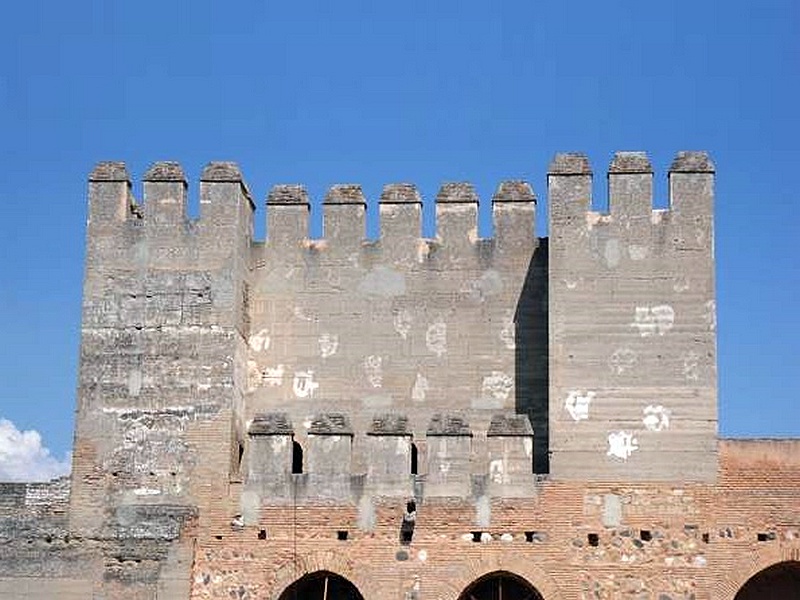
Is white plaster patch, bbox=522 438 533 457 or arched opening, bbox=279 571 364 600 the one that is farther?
arched opening, bbox=279 571 364 600

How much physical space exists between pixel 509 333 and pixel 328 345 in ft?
9.17

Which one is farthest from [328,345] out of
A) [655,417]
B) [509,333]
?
[655,417]

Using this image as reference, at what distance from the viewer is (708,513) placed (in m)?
23.4

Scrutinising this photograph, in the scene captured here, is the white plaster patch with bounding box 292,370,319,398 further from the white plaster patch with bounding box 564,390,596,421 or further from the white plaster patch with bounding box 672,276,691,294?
the white plaster patch with bounding box 672,276,691,294

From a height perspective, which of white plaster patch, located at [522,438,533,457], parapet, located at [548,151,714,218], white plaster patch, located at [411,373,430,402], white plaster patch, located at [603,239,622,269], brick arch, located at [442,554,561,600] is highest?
parapet, located at [548,151,714,218]

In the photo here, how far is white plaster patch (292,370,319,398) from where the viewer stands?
85.0 ft

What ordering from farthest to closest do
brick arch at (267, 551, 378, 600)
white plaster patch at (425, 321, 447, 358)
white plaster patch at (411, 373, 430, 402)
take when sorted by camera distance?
white plaster patch at (425, 321, 447, 358) → white plaster patch at (411, 373, 430, 402) → brick arch at (267, 551, 378, 600)

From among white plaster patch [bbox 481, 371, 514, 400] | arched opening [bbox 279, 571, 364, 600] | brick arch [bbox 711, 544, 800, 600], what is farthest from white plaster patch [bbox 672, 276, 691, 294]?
arched opening [bbox 279, 571, 364, 600]

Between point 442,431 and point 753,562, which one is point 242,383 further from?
point 753,562

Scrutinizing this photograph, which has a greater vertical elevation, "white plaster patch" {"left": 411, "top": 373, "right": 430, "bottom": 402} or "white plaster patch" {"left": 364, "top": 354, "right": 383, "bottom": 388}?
"white plaster patch" {"left": 364, "top": 354, "right": 383, "bottom": 388}

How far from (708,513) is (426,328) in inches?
207

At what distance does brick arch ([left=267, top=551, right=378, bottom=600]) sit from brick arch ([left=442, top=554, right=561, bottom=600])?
4.06 ft

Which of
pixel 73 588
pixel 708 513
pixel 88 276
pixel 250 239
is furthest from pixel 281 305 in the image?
pixel 708 513

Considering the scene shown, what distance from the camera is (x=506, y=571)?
2347 centimetres
